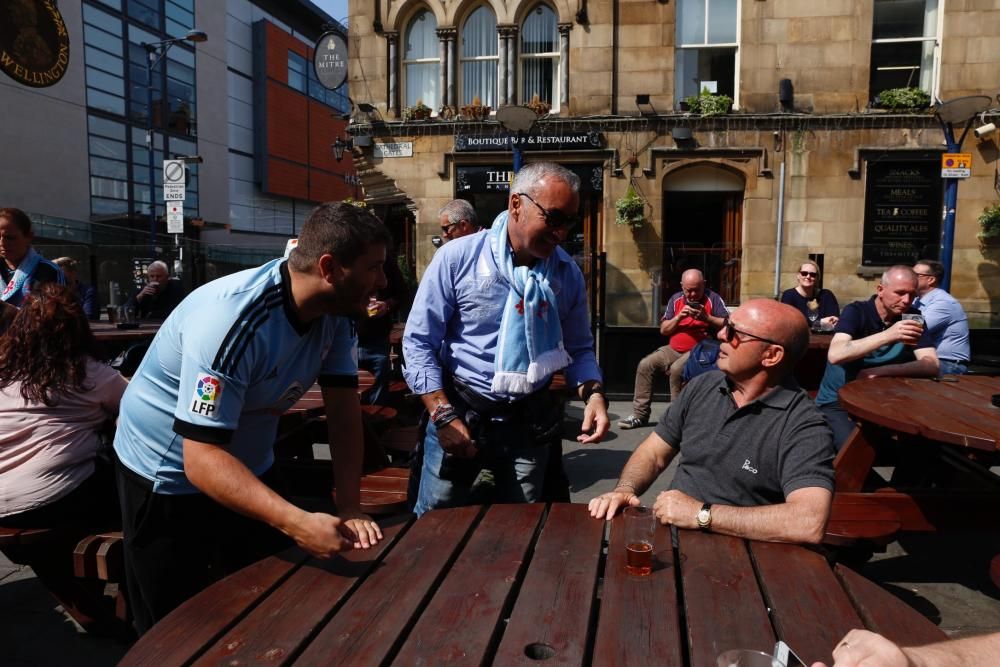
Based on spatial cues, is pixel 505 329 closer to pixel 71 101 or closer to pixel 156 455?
pixel 156 455

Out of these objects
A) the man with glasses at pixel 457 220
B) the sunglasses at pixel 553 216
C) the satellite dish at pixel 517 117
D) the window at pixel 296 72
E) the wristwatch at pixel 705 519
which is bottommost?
the wristwatch at pixel 705 519

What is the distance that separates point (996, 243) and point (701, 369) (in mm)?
10854

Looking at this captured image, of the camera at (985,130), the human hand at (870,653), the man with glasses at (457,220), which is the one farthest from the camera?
the camera at (985,130)

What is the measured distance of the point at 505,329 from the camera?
2770mm

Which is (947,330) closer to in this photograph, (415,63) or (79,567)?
(79,567)

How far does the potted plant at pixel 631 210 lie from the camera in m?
14.3

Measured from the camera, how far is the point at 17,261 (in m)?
5.19

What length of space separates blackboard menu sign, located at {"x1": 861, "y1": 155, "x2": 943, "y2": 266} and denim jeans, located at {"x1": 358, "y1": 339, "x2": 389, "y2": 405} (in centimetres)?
1214

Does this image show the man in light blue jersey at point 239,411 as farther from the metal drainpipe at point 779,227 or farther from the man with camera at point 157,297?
the metal drainpipe at point 779,227

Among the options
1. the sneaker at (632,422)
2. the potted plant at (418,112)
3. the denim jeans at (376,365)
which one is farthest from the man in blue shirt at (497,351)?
the potted plant at (418,112)

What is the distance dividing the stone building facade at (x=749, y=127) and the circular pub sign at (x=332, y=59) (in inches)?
40.5

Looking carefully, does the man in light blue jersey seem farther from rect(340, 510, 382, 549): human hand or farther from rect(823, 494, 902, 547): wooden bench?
rect(823, 494, 902, 547): wooden bench

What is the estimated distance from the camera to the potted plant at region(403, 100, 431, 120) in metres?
15.4

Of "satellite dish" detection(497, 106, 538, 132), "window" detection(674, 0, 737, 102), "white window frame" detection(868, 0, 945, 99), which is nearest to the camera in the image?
"white window frame" detection(868, 0, 945, 99)
